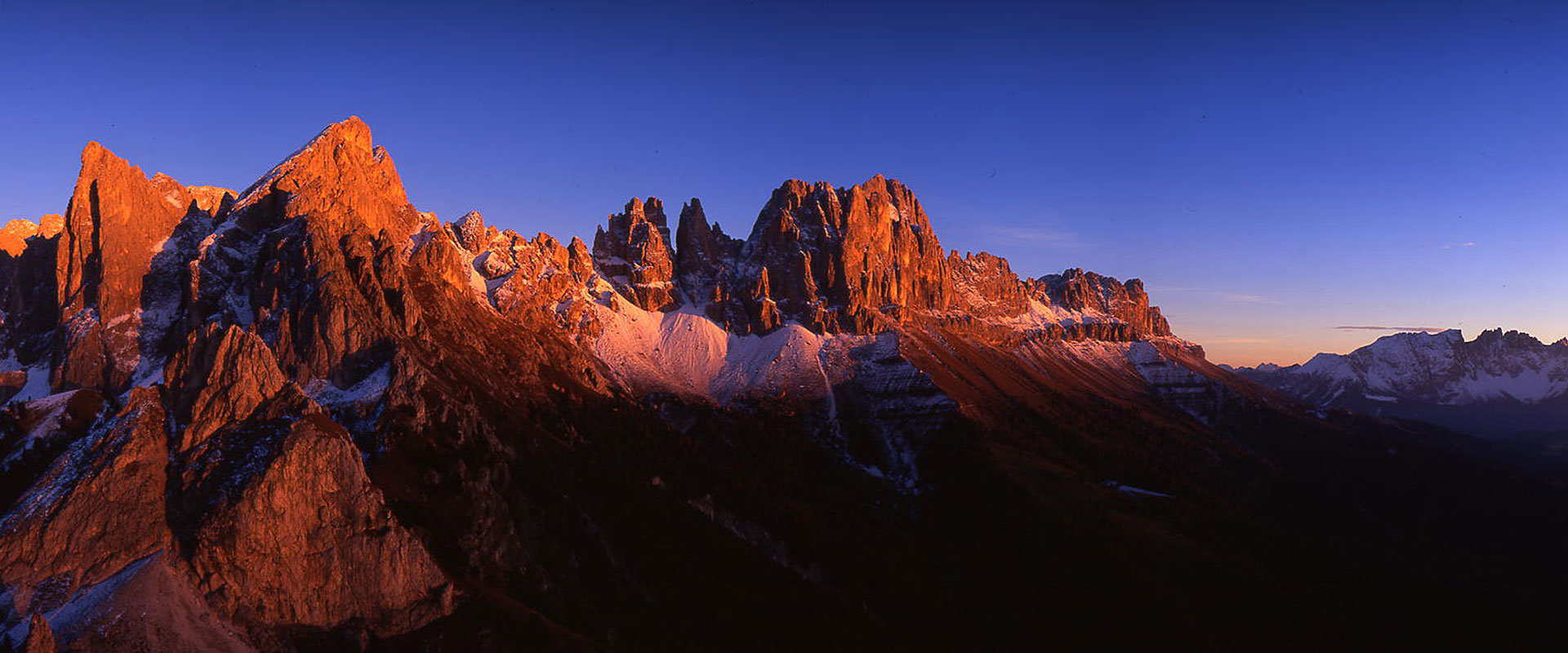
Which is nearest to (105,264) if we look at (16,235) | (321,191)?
(321,191)

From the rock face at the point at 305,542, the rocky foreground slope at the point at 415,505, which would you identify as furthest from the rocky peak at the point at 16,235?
the rock face at the point at 305,542

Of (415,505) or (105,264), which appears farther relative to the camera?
(105,264)

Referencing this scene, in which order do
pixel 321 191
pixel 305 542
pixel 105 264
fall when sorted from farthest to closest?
pixel 321 191
pixel 105 264
pixel 305 542

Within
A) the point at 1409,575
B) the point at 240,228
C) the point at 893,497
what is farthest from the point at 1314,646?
the point at 240,228

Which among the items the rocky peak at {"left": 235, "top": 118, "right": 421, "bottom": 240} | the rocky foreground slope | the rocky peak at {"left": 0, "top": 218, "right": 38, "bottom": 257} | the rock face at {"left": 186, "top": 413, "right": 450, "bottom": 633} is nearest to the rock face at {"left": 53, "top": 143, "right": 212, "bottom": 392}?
the rocky foreground slope

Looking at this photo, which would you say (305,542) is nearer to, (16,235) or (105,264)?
(105,264)

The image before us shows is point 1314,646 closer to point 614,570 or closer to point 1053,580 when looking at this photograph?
point 1053,580

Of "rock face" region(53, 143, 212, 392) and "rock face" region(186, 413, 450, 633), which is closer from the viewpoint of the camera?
"rock face" region(186, 413, 450, 633)

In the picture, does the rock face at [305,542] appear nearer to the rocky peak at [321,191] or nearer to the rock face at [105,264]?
the rock face at [105,264]

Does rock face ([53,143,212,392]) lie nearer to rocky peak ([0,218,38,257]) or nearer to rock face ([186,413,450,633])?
rocky peak ([0,218,38,257])

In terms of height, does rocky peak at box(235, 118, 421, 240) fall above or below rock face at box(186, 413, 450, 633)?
above

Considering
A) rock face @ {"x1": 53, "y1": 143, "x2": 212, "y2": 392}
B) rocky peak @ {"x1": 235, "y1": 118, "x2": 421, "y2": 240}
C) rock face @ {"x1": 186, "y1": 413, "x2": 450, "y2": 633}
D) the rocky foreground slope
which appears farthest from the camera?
rocky peak @ {"x1": 235, "y1": 118, "x2": 421, "y2": 240}

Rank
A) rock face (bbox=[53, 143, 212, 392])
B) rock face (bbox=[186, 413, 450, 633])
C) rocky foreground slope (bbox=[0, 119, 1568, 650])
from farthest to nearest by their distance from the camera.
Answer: rock face (bbox=[53, 143, 212, 392]), rocky foreground slope (bbox=[0, 119, 1568, 650]), rock face (bbox=[186, 413, 450, 633])

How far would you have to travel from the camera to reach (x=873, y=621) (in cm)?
12438
